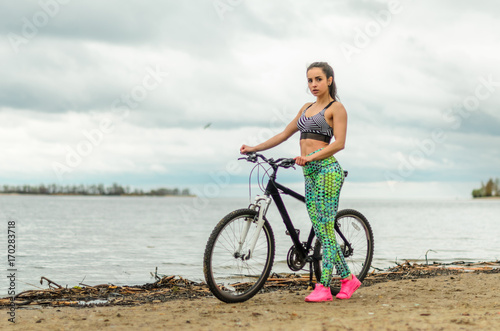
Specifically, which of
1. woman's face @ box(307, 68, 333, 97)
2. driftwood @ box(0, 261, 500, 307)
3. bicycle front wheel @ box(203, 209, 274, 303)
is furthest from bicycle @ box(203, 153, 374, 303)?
woman's face @ box(307, 68, 333, 97)

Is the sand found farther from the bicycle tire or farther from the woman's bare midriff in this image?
the woman's bare midriff

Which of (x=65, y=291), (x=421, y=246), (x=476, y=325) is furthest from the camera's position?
(x=421, y=246)

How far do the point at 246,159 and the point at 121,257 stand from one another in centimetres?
830

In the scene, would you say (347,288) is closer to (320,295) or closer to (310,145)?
(320,295)

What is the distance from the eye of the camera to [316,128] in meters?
5.09

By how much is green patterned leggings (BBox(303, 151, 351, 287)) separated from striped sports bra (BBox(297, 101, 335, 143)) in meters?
0.24

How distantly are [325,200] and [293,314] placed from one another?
1224mm

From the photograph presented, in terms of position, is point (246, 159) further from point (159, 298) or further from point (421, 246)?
point (421, 246)

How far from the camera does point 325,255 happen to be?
17.1 feet

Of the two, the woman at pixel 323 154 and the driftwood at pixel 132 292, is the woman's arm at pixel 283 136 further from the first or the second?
the driftwood at pixel 132 292

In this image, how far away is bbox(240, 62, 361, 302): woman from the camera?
16.4ft

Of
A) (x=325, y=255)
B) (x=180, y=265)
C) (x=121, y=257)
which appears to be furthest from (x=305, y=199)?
(x=121, y=257)

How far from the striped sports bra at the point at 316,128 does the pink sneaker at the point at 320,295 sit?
156 centimetres

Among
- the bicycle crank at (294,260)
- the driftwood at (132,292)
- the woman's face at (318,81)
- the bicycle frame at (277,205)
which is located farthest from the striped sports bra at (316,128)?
the driftwood at (132,292)
